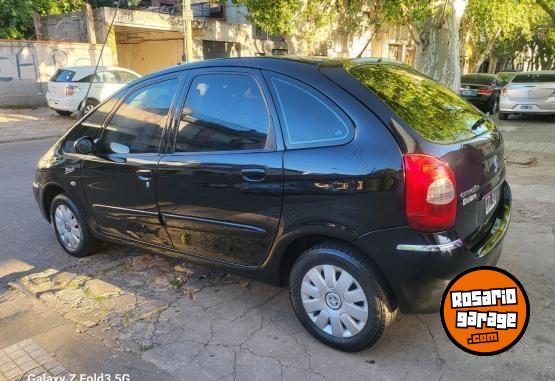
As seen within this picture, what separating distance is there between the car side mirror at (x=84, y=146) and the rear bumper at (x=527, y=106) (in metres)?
12.5

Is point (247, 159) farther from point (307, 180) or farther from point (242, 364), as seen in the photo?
point (242, 364)

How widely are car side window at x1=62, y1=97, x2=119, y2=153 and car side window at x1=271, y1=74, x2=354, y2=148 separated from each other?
164cm

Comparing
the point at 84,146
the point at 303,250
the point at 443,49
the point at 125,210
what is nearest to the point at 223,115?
the point at 303,250

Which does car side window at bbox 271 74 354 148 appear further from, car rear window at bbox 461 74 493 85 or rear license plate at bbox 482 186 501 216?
car rear window at bbox 461 74 493 85

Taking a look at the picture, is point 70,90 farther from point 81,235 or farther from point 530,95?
point 530,95

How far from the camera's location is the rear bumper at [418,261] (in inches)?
97.4

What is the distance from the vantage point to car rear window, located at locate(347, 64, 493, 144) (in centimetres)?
273

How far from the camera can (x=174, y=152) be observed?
3.33 meters

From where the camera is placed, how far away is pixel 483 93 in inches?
659

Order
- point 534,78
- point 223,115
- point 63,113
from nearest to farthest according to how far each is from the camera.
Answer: point 223,115 → point 534,78 → point 63,113

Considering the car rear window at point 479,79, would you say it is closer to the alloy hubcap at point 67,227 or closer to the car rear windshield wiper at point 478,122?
the car rear windshield wiper at point 478,122

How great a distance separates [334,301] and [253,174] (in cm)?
87

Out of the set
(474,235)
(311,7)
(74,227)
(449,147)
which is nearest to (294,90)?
(449,147)

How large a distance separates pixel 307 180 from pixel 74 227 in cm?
259
